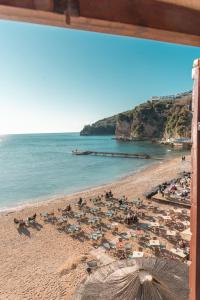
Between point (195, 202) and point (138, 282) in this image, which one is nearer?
point (195, 202)

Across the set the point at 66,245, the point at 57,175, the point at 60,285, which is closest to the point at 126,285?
the point at 60,285

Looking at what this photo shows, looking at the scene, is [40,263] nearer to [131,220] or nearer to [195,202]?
[131,220]

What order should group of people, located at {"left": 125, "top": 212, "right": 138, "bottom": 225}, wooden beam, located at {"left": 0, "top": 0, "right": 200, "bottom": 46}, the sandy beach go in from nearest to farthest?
wooden beam, located at {"left": 0, "top": 0, "right": 200, "bottom": 46}, the sandy beach, group of people, located at {"left": 125, "top": 212, "right": 138, "bottom": 225}

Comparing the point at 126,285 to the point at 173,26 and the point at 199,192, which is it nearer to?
the point at 199,192

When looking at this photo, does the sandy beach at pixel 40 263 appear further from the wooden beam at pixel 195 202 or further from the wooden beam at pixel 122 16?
the wooden beam at pixel 122 16

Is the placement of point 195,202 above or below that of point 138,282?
above

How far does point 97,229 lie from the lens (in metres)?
15.2

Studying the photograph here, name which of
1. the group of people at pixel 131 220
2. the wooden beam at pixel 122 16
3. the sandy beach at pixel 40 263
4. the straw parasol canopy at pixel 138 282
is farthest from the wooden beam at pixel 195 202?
the group of people at pixel 131 220

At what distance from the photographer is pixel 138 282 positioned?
636 centimetres

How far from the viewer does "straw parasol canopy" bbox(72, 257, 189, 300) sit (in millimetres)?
6164

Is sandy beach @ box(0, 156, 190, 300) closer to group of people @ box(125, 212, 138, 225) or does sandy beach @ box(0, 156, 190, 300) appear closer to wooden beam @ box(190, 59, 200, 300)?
group of people @ box(125, 212, 138, 225)

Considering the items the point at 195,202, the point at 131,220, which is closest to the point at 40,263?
the point at 131,220

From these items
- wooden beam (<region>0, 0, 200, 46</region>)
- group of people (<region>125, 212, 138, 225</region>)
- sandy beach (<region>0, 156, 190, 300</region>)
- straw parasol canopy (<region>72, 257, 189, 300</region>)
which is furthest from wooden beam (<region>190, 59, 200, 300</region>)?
group of people (<region>125, 212, 138, 225</region>)

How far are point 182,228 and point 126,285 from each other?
920 cm
